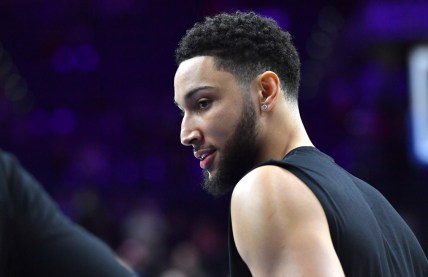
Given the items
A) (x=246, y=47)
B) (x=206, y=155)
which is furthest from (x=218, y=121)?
(x=246, y=47)

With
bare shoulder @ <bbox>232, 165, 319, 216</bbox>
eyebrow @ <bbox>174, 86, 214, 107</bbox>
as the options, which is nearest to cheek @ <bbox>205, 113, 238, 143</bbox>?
eyebrow @ <bbox>174, 86, 214, 107</bbox>

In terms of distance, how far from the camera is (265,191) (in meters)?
2.02

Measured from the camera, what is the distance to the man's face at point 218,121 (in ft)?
7.84

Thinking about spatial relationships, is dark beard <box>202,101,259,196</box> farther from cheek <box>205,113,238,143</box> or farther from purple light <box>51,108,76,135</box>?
purple light <box>51,108,76,135</box>

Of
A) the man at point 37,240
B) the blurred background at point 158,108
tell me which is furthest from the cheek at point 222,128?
the blurred background at point 158,108

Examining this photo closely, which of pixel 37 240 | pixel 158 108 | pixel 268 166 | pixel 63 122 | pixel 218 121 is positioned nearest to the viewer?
pixel 268 166

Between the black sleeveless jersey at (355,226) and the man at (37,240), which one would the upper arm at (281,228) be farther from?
the man at (37,240)

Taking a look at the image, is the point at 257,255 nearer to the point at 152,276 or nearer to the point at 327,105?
the point at 152,276

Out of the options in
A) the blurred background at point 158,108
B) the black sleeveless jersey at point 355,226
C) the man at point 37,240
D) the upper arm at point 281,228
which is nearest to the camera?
the upper arm at point 281,228

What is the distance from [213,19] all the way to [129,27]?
11.5 metres

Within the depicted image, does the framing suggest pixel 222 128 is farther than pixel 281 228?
Yes

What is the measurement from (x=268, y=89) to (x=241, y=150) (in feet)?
0.71

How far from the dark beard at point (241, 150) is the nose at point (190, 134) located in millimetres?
102

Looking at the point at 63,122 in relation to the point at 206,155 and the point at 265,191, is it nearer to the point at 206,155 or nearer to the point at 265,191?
the point at 206,155
